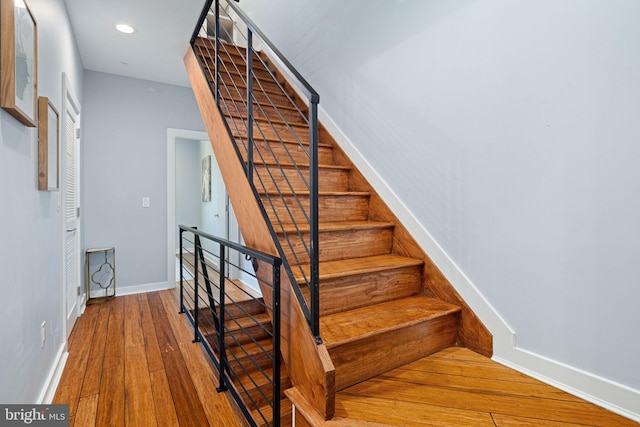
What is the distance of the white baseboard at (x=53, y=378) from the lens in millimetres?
1639

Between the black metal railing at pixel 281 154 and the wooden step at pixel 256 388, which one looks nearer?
the black metal railing at pixel 281 154

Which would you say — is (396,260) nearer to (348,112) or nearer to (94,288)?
(348,112)

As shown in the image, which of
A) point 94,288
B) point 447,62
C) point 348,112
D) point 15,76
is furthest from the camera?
point 94,288

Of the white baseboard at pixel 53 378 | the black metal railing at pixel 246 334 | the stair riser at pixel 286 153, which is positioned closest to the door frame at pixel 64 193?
the white baseboard at pixel 53 378

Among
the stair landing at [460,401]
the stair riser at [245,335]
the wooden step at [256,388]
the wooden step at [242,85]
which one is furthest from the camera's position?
the wooden step at [242,85]

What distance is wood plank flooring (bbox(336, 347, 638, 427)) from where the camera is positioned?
111 centimetres

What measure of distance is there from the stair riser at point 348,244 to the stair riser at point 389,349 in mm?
554

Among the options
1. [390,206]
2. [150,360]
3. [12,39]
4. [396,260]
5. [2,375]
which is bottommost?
[150,360]

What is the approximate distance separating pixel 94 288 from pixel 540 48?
4390 mm

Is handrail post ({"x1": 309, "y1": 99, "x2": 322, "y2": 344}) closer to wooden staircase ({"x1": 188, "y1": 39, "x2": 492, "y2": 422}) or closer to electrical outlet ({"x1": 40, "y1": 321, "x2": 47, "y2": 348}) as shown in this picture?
wooden staircase ({"x1": 188, "y1": 39, "x2": 492, "y2": 422})

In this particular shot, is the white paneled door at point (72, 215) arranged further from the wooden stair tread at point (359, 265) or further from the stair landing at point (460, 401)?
the stair landing at point (460, 401)

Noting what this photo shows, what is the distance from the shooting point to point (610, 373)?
1.19 meters

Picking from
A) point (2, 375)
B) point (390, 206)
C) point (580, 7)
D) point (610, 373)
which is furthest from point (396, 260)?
point (2, 375)

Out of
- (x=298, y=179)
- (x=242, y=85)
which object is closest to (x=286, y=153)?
(x=298, y=179)
